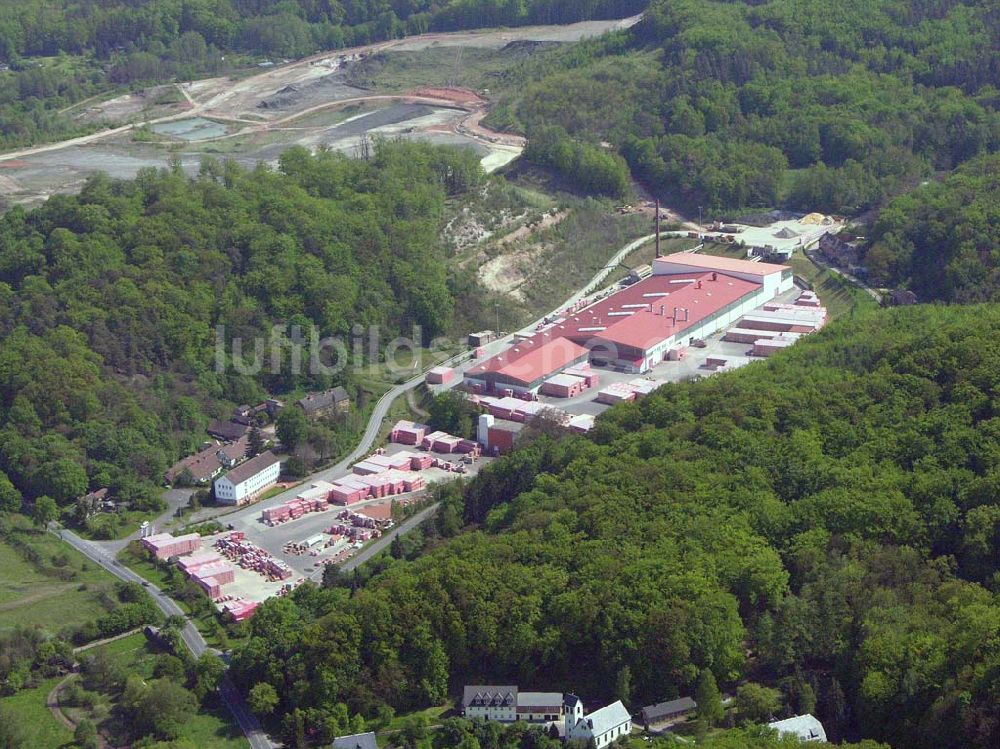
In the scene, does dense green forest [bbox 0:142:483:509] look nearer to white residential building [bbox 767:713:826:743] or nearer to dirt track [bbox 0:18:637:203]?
dirt track [bbox 0:18:637:203]

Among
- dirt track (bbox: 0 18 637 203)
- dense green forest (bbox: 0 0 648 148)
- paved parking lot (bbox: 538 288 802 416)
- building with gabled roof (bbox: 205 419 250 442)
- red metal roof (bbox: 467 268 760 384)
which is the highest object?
dense green forest (bbox: 0 0 648 148)

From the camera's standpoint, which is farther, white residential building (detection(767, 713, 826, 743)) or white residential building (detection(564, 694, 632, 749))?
white residential building (detection(564, 694, 632, 749))

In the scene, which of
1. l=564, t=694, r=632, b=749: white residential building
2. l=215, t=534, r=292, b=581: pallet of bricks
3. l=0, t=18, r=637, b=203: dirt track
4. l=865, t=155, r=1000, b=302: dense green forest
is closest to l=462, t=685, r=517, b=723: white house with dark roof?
l=564, t=694, r=632, b=749: white residential building

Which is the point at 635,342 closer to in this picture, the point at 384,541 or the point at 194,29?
the point at 384,541

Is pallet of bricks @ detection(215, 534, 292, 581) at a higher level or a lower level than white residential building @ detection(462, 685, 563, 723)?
lower

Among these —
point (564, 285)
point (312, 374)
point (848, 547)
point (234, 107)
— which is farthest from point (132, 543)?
point (234, 107)

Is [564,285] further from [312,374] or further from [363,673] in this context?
[363,673]
